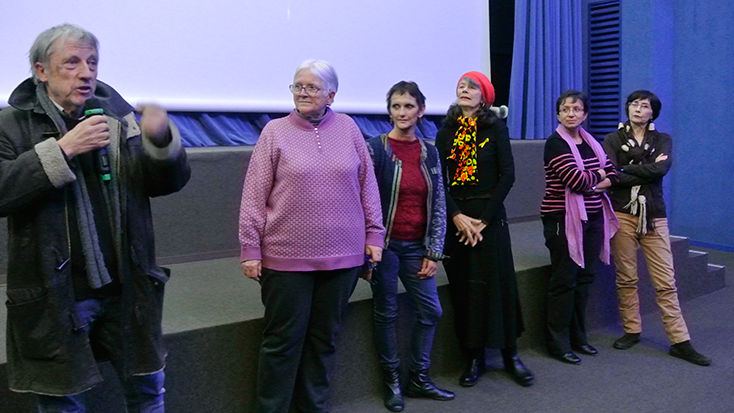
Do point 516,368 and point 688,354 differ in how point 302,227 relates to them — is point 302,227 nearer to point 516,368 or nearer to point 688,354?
point 516,368

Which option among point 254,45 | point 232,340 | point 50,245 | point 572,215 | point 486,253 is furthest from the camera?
point 254,45

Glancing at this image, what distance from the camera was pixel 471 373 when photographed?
2818mm

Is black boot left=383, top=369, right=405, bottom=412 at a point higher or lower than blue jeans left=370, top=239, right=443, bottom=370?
lower

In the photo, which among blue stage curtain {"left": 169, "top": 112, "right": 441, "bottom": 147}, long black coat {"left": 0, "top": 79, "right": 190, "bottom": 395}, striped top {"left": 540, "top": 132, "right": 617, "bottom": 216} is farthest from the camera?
blue stage curtain {"left": 169, "top": 112, "right": 441, "bottom": 147}

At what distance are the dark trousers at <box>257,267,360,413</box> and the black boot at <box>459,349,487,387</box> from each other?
0.75 m

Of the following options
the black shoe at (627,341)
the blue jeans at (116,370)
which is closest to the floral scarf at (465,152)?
the black shoe at (627,341)

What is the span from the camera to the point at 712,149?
5.34 m

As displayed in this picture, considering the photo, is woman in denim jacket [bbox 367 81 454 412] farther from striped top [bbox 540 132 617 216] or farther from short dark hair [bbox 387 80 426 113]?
striped top [bbox 540 132 617 216]

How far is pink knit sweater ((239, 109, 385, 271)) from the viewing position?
2082mm

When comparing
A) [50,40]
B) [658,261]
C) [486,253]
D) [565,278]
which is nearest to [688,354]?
[658,261]

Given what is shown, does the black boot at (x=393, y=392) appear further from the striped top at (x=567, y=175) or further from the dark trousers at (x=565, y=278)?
the striped top at (x=567, y=175)

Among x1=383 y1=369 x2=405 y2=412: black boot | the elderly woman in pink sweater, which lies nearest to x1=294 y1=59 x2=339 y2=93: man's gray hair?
the elderly woman in pink sweater

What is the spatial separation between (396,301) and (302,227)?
2.13 feet

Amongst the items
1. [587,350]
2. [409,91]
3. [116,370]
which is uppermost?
[409,91]
